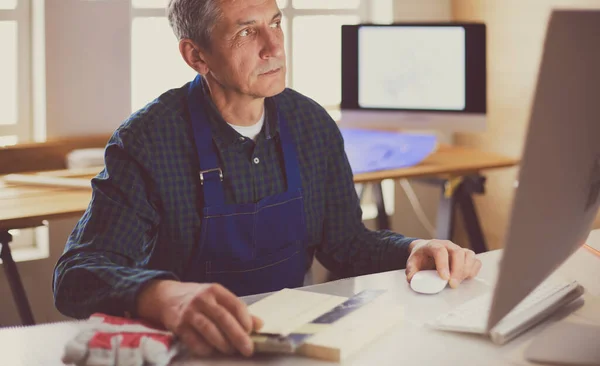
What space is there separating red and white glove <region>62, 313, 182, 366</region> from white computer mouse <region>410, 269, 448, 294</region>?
46 centimetres

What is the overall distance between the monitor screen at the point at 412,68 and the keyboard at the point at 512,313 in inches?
72.9

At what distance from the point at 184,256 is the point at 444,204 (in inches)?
67.1

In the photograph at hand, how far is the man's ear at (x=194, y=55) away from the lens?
1.77 meters

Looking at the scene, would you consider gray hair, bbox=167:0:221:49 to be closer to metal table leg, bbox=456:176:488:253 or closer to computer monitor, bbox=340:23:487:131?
computer monitor, bbox=340:23:487:131

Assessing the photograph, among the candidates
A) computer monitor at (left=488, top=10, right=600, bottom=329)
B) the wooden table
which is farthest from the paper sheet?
the wooden table

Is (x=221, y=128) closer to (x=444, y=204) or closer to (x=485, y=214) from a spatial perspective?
(x=444, y=204)

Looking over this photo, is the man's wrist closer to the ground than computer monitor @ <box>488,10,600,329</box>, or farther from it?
closer to the ground

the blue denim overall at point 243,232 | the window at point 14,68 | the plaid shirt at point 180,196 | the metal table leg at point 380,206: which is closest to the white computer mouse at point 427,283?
the plaid shirt at point 180,196

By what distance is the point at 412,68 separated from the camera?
3207 millimetres

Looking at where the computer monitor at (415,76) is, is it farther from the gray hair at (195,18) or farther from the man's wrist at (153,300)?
the man's wrist at (153,300)

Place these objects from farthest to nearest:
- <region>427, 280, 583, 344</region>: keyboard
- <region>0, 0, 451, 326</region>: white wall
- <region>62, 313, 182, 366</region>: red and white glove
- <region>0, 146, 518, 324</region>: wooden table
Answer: <region>0, 0, 451, 326</region>: white wall, <region>0, 146, 518, 324</region>: wooden table, <region>427, 280, 583, 344</region>: keyboard, <region>62, 313, 182, 366</region>: red and white glove

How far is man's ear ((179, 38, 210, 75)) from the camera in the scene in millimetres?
1772

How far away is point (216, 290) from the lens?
1.14 metres

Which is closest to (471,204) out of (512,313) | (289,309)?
(512,313)
